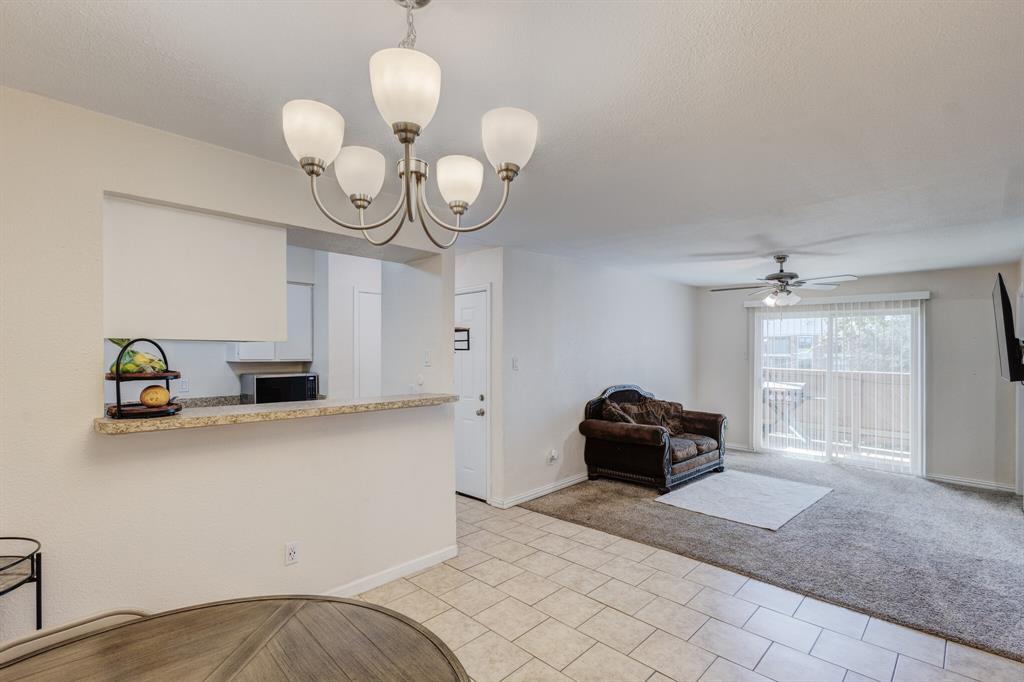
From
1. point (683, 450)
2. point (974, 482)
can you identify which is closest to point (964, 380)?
point (974, 482)

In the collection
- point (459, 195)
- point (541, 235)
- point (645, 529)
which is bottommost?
point (645, 529)

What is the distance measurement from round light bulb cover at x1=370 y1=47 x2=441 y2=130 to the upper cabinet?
13.8 ft

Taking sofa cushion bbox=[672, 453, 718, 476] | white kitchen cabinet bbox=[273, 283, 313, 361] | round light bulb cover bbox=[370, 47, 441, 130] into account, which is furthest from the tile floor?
white kitchen cabinet bbox=[273, 283, 313, 361]

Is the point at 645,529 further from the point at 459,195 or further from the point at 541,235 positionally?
the point at 459,195

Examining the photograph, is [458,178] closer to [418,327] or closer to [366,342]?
[418,327]

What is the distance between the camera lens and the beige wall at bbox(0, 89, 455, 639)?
1.84m

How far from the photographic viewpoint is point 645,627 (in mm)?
2523

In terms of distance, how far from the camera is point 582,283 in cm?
536

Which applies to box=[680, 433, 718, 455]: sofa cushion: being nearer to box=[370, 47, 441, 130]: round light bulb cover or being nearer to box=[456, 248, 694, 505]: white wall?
box=[456, 248, 694, 505]: white wall

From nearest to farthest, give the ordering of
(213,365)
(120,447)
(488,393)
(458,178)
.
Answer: (458,178) → (120,447) → (488,393) → (213,365)

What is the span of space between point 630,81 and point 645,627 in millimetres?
→ 2542

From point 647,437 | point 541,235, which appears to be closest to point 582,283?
point 541,235

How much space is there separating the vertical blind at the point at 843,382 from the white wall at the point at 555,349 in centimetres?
184

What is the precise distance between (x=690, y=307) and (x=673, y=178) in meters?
5.06
